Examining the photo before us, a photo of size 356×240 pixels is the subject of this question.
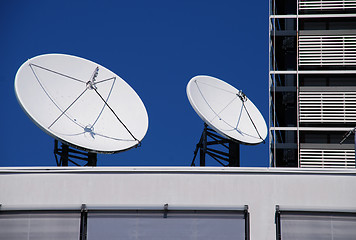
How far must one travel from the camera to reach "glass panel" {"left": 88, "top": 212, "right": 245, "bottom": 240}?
23891mm

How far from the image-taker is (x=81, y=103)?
3098 centimetres

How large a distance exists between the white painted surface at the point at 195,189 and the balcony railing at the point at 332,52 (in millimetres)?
34958

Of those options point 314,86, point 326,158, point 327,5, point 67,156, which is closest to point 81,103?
point 67,156

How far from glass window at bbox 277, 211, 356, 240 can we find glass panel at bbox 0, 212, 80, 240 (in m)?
6.35

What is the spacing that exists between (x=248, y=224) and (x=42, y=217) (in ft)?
20.8

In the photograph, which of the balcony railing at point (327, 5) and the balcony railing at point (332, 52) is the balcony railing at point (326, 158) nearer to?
the balcony railing at point (332, 52)

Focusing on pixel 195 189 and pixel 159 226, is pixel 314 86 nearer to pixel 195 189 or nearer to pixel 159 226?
pixel 195 189

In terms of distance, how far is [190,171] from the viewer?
2438cm

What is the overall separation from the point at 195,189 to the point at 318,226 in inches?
155

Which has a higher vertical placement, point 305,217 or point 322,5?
point 322,5

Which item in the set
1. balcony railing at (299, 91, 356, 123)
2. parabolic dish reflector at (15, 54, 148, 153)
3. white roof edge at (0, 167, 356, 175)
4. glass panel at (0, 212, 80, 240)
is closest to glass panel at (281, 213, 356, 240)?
white roof edge at (0, 167, 356, 175)

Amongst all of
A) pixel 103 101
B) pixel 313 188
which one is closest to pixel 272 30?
pixel 103 101

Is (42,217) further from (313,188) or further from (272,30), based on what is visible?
(272,30)

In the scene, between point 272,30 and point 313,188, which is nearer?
point 313,188
